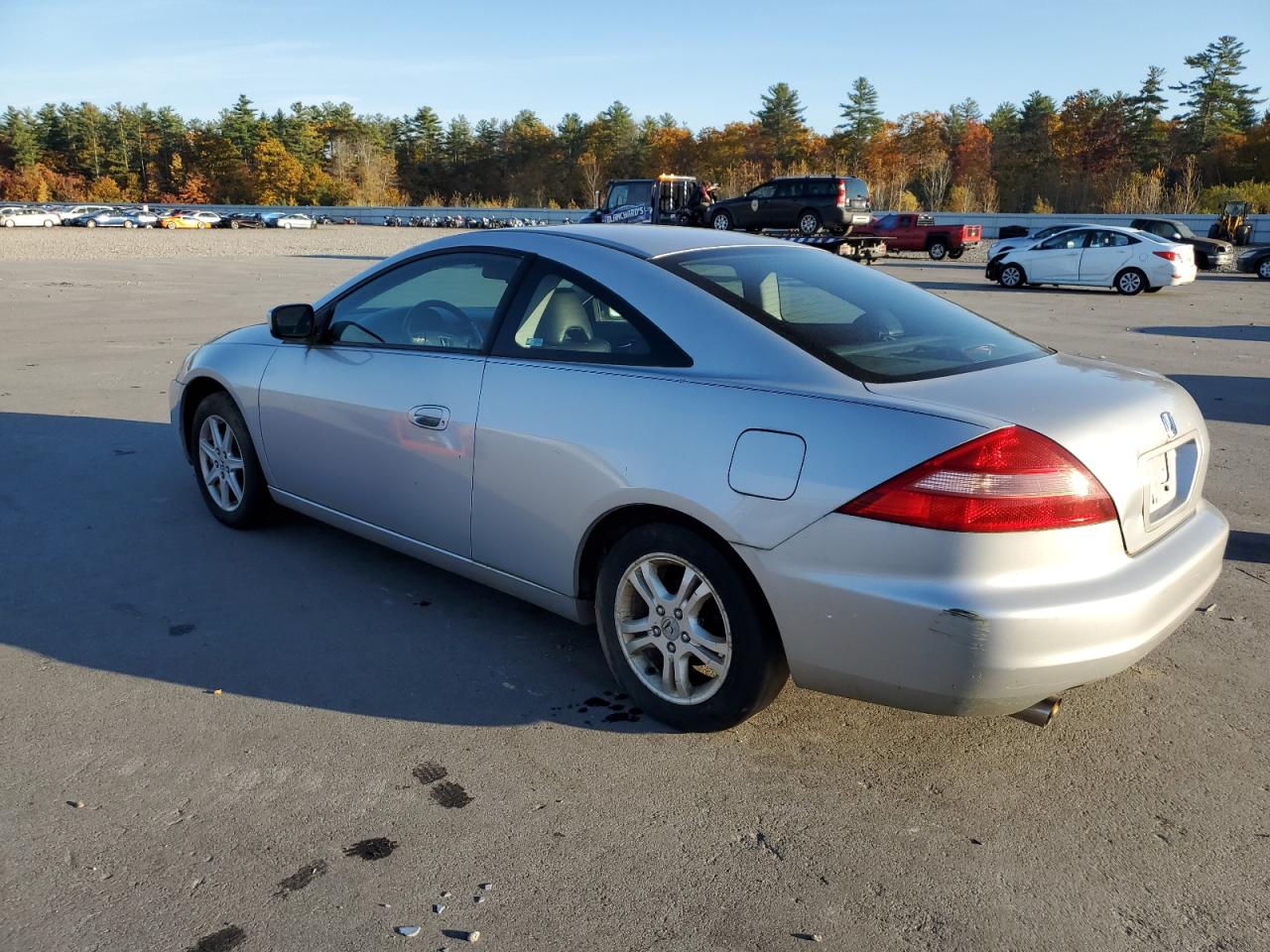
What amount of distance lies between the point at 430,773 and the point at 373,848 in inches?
14.5

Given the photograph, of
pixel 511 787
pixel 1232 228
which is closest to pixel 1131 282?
pixel 1232 228

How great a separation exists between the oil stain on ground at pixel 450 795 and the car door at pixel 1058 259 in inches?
860

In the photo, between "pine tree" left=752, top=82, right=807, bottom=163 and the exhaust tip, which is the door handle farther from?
"pine tree" left=752, top=82, right=807, bottom=163

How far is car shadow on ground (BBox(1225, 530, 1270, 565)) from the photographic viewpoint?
4809 millimetres

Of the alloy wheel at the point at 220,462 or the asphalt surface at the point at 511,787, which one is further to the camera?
the alloy wheel at the point at 220,462

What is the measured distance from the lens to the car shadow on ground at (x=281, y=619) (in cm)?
347

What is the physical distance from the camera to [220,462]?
5.06 meters

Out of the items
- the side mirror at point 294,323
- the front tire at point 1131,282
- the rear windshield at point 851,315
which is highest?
the rear windshield at point 851,315

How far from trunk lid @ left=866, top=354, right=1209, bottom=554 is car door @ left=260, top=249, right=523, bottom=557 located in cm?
160

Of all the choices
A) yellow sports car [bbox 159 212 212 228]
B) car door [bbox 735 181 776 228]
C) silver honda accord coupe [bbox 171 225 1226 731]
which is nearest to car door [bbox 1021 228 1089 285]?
car door [bbox 735 181 776 228]

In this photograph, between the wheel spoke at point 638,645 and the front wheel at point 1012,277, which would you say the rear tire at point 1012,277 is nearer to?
the front wheel at point 1012,277

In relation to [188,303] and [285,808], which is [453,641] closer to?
[285,808]

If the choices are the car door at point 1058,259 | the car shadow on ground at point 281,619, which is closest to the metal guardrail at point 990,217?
the car door at point 1058,259

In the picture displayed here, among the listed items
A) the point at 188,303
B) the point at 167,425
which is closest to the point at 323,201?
the point at 188,303
